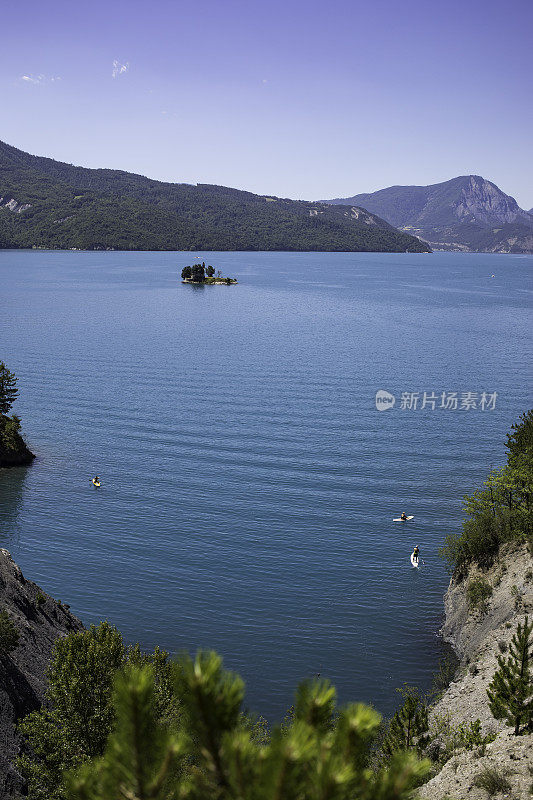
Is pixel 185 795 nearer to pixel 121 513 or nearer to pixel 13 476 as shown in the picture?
pixel 121 513

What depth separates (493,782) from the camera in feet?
55.8

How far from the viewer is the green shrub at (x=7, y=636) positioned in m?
25.2

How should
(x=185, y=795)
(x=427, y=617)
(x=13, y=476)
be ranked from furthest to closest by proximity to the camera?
(x=13, y=476) → (x=427, y=617) → (x=185, y=795)

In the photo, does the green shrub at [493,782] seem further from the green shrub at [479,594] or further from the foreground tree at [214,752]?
the green shrub at [479,594]

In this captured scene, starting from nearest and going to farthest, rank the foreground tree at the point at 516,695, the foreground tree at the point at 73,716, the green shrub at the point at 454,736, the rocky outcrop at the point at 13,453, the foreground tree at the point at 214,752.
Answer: the foreground tree at the point at 214,752
the foreground tree at the point at 516,695
the foreground tree at the point at 73,716
the green shrub at the point at 454,736
the rocky outcrop at the point at 13,453

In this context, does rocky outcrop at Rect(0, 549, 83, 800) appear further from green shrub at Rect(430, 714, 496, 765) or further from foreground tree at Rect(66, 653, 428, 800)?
foreground tree at Rect(66, 653, 428, 800)

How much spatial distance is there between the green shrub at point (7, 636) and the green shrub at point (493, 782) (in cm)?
1784

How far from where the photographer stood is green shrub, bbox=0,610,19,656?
25.2m

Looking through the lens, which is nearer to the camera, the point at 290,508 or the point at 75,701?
the point at 75,701

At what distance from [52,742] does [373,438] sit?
4577 cm

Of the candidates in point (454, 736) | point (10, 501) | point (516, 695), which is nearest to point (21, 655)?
point (454, 736)

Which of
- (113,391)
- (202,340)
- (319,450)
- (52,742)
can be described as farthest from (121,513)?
(202,340)

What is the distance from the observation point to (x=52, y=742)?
2080 cm

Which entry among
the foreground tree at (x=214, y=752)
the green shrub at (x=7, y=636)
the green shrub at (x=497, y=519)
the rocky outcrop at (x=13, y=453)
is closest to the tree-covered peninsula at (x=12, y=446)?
the rocky outcrop at (x=13, y=453)
